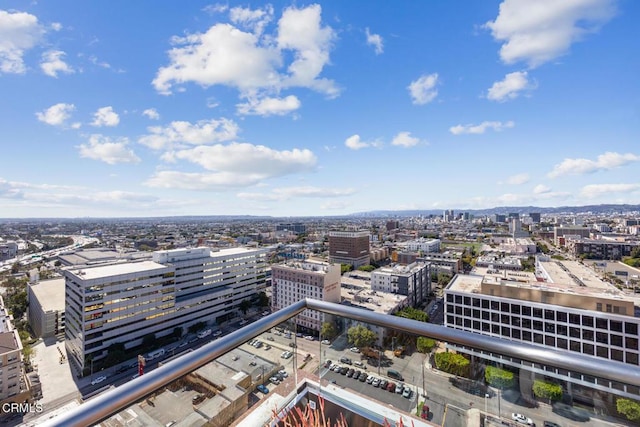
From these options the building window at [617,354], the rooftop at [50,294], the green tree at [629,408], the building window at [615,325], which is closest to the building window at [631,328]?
the building window at [615,325]

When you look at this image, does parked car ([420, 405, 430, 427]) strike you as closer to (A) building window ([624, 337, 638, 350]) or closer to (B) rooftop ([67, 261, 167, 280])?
(A) building window ([624, 337, 638, 350])

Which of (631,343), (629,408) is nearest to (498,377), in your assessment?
(629,408)

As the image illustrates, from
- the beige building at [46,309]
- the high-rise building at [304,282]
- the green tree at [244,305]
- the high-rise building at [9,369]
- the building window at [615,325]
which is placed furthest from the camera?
the green tree at [244,305]

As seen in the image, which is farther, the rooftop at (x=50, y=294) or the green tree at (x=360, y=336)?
the rooftop at (x=50, y=294)

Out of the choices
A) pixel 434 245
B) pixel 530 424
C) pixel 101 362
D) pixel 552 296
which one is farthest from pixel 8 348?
pixel 434 245

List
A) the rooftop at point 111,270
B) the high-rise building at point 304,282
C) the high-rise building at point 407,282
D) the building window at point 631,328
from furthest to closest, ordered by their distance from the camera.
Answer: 1. the high-rise building at point 407,282
2. the high-rise building at point 304,282
3. the rooftop at point 111,270
4. the building window at point 631,328

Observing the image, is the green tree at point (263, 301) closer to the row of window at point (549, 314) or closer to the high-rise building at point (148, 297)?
the high-rise building at point (148, 297)

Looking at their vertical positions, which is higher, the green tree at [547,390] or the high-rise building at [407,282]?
the green tree at [547,390]

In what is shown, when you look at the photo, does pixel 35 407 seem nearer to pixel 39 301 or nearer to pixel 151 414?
pixel 39 301
